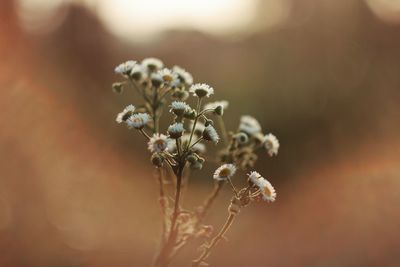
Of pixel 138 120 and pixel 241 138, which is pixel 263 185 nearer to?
pixel 241 138

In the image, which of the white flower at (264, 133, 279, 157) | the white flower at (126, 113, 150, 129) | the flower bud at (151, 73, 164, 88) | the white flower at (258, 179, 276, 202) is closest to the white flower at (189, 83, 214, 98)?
the flower bud at (151, 73, 164, 88)

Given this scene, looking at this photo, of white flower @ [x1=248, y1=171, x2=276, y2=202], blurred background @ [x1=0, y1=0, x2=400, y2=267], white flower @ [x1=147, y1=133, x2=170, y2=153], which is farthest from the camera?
blurred background @ [x1=0, y1=0, x2=400, y2=267]

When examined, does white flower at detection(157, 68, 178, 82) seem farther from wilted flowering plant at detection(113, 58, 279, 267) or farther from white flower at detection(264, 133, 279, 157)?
white flower at detection(264, 133, 279, 157)

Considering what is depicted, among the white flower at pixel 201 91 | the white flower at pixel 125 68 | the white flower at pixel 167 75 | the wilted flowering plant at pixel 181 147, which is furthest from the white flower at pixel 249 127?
the white flower at pixel 125 68

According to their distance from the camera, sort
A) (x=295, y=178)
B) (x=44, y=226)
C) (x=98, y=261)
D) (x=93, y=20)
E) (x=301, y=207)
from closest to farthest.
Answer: (x=98, y=261)
(x=44, y=226)
(x=301, y=207)
(x=295, y=178)
(x=93, y=20)

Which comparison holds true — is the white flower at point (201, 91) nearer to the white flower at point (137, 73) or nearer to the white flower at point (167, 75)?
the white flower at point (167, 75)

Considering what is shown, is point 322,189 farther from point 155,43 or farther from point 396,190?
point 155,43

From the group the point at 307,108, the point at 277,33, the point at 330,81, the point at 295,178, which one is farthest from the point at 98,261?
the point at 277,33
